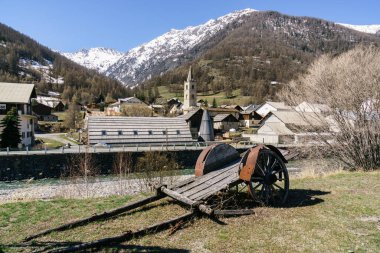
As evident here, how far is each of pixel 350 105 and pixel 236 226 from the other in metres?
14.1

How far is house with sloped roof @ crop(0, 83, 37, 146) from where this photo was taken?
39.6 meters

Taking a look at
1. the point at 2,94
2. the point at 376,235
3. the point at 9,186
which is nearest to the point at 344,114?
the point at 376,235

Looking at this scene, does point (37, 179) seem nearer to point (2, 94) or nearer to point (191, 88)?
point (2, 94)

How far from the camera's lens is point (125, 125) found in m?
43.3

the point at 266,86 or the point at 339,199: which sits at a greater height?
the point at 266,86

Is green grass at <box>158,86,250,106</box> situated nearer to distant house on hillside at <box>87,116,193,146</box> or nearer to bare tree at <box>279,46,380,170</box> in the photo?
distant house on hillside at <box>87,116,193,146</box>

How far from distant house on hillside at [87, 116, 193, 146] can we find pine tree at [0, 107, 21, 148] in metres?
7.80

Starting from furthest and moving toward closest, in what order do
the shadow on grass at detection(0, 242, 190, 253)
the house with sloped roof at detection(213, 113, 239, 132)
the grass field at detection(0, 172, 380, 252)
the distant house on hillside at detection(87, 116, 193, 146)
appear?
the house with sloped roof at detection(213, 113, 239, 132) → the distant house on hillside at detection(87, 116, 193, 146) → the grass field at detection(0, 172, 380, 252) → the shadow on grass at detection(0, 242, 190, 253)

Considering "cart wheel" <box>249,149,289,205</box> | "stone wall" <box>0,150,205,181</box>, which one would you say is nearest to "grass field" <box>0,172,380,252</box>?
"cart wheel" <box>249,149,289,205</box>

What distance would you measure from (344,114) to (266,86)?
15434 cm

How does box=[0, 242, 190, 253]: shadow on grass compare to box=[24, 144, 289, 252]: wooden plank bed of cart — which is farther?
box=[24, 144, 289, 252]: wooden plank bed of cart

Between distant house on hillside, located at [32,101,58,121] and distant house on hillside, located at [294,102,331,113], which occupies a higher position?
distant house on hillside, located at [32,101,58,121]

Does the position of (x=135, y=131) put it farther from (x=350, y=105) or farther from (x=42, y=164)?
(x=350, y=105)

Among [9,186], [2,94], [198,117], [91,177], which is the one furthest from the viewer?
[198,117]
